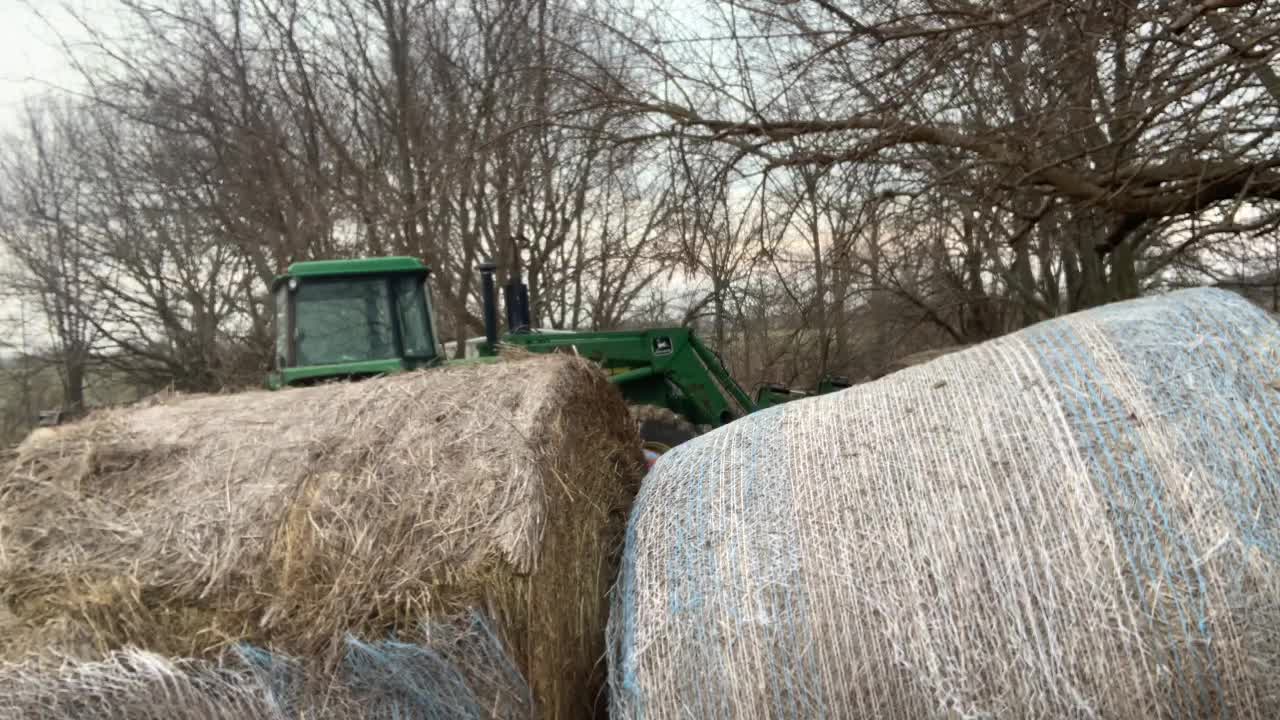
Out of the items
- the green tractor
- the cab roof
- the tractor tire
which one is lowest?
the tractor tire

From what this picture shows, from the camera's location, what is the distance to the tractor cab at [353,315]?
6.67 m

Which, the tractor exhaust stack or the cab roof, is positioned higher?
the cab roof

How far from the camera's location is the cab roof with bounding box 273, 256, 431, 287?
6656mm

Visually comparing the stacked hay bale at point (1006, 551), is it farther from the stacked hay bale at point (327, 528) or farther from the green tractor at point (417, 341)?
the green tractor at point (417, 341)

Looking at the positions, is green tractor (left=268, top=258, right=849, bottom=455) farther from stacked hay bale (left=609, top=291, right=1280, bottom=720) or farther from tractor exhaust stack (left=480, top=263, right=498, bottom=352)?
stacked hay bale (left=609, top=291, right=1280, bottom=720)

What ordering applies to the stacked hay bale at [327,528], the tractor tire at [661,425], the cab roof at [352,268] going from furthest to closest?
the tractor tire at [661,425] → the cab roof at [352,268] → the stacked hay bale at [327,528]

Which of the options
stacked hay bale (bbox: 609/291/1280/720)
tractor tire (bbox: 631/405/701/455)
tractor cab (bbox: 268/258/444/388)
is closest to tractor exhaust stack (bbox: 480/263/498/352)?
tractor cab (bbox: 268/258/444/388)

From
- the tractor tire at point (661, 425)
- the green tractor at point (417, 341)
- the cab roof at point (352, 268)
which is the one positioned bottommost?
the tractor tire at point (661, 425)

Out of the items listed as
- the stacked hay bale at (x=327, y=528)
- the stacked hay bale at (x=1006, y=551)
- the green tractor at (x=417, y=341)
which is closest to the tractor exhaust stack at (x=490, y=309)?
the green tractor at (x=417, y=341)

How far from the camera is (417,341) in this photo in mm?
7000

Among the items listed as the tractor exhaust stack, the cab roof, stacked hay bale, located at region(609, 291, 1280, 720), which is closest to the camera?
stacked hay bale, located at region(609, 291, 1280, 720)

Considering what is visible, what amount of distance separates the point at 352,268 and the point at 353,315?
349 mm

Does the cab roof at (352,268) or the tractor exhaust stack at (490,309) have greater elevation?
the cab roof at (352,268)

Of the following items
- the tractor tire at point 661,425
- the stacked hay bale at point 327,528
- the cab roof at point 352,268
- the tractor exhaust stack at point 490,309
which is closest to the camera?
the stacked hay bale at point 327,528
